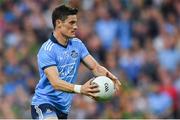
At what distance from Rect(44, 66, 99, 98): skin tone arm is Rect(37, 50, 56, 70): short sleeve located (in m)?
0.06

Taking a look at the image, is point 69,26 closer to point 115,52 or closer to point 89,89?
point 89,89

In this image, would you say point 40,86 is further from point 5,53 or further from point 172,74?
point 5,53

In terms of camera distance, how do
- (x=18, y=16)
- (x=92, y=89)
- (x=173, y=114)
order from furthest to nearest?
(x=18, y=16) < (x=173, y=114) < (x=92, y=89)

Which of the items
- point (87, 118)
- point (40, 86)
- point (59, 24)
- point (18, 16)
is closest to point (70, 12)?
point (59, 24)

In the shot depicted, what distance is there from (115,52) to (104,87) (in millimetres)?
6525

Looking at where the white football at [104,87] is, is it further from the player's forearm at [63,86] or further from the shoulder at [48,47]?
the shoulder at [48,47]

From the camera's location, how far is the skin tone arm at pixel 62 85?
8758mm

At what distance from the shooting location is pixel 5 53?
16438mm

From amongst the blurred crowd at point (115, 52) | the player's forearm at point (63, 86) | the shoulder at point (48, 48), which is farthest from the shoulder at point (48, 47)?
the blurred crowd at point (115, 52)

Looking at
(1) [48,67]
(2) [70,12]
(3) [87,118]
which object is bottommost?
(3) [87,118]

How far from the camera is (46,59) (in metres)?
9.23

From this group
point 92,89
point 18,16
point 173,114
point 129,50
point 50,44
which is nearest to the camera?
point 92,89

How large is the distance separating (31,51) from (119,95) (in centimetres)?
252

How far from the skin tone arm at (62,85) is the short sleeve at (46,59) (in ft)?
0.18
